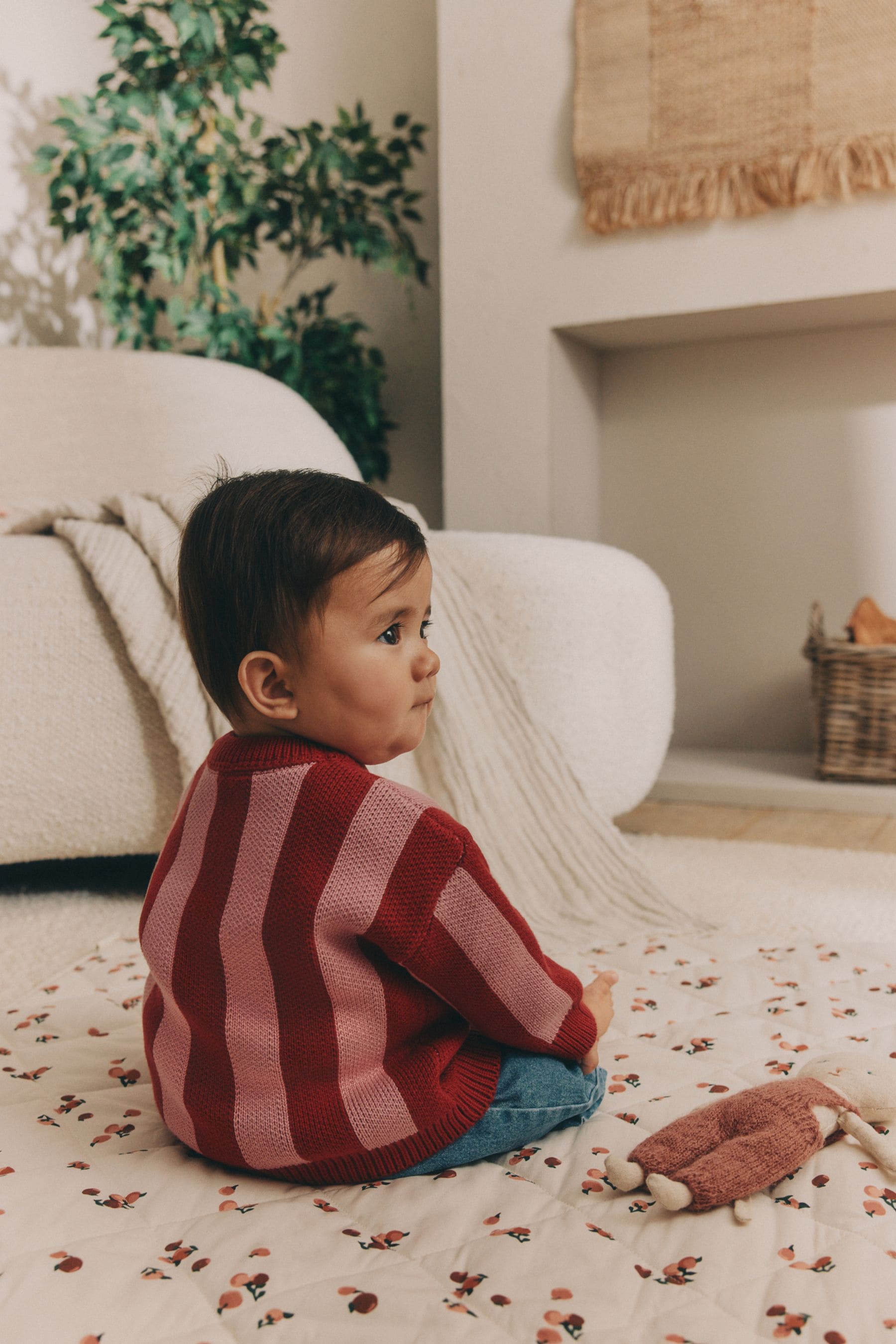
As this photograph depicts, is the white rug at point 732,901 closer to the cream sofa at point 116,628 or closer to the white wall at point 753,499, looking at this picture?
the cream sofa at point 116,628

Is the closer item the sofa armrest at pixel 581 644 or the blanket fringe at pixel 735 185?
the sofa armrest at pixel 581 644

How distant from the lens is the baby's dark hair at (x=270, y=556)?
587 millimetres

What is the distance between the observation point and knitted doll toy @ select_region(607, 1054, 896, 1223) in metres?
0.57

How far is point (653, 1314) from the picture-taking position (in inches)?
19.1

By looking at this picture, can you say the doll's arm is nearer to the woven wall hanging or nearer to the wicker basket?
the wicker basket

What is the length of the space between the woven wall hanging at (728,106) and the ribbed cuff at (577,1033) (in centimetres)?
148

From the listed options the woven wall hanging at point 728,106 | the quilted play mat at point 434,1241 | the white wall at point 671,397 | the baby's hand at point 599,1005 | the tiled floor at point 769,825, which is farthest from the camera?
the white wall at point 671,397

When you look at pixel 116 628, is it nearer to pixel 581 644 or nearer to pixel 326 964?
pixel 581 644

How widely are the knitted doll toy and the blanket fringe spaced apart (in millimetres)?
1467

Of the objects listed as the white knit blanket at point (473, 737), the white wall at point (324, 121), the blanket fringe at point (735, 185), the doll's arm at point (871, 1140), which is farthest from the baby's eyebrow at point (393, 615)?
the white wall at point (324, 121)

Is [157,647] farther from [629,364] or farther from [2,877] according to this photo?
[629,364]

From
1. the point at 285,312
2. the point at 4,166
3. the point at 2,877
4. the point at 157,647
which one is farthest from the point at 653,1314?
the point at 4,166

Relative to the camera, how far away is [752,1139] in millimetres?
597

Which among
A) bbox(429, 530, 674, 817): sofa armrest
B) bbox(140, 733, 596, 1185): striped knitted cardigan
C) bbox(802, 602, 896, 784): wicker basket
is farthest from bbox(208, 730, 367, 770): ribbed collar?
bbox(802, 602, 896, 784): wicker basket
